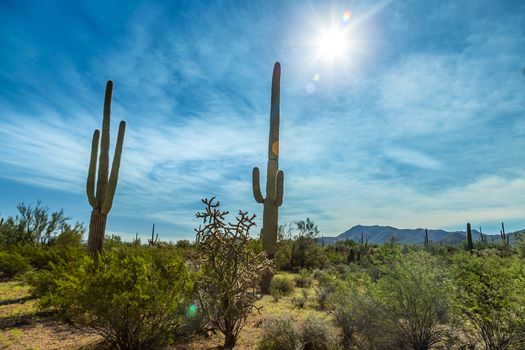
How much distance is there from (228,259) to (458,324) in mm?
3986

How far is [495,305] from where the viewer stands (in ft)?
17.3

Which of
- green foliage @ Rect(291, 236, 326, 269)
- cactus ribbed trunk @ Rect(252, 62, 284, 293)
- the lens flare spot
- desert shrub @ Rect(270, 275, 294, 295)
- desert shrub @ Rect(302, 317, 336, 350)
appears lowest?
desert shrub @ Rect(302, 317, 336, 350)

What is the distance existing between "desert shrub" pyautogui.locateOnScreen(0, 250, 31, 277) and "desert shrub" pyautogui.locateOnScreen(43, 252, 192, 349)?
9418mm

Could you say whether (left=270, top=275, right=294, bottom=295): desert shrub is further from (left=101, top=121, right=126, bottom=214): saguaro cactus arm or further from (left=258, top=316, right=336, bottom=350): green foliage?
(left=101, top=121, right=126, bottom=214): saguaro cactus arm

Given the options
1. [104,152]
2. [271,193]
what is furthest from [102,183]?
[271,193]

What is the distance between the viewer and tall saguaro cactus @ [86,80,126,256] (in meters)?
12.5

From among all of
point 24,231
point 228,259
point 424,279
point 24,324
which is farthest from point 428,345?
point 24,231

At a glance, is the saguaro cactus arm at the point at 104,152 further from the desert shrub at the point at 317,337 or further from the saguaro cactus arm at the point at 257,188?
the desert shrub at the point at 317,337

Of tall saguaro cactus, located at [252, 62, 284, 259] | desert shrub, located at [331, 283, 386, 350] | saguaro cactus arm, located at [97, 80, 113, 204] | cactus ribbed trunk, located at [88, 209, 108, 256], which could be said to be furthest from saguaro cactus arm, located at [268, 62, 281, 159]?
desert shrub, located at [331, 283, 386, 350]

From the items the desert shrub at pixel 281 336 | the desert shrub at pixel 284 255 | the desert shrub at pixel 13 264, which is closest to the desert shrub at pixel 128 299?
the desert shrub at pixel 281 336

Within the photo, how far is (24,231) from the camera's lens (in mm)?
21531

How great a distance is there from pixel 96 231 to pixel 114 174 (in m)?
2.33

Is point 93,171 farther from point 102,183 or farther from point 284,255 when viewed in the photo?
point 284,255

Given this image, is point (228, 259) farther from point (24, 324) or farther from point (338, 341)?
point (24, 324)
